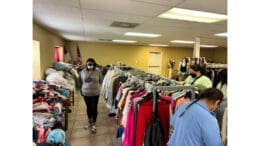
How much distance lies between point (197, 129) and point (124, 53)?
32.7ft

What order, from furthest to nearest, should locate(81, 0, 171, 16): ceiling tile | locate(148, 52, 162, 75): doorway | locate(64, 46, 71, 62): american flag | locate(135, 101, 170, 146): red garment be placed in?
1. locate(148, 52, 162, 75): doorway
2. locate(64, 46, 71, 62): american flag
3. locate(81, 0, 171, 16): ceiling tile
4. locate(135, 101, 170, 146): red garment

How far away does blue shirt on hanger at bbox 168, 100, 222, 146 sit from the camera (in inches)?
66.9

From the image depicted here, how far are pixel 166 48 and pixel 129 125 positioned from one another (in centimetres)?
1032

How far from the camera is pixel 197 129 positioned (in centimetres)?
172

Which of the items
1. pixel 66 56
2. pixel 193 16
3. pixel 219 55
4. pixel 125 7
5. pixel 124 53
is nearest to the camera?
pixel 125 7

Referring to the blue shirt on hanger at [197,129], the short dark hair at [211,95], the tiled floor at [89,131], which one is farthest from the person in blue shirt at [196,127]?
the tiled floor at [89,131]

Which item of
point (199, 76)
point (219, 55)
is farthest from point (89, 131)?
point (219, 55)

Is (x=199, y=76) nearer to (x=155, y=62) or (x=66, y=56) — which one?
(x=66, y=56)

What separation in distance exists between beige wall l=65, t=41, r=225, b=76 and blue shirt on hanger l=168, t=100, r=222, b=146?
31.0 feet

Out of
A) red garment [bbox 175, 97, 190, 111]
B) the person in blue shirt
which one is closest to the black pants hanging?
red garment [bbox 175, 97, 190, 111]

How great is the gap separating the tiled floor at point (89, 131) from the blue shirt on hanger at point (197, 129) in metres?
2.27

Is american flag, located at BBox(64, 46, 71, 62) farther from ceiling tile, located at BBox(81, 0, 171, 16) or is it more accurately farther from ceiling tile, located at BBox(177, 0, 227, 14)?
ceiling tile, located at BBox(177, 0, 227, 14)
